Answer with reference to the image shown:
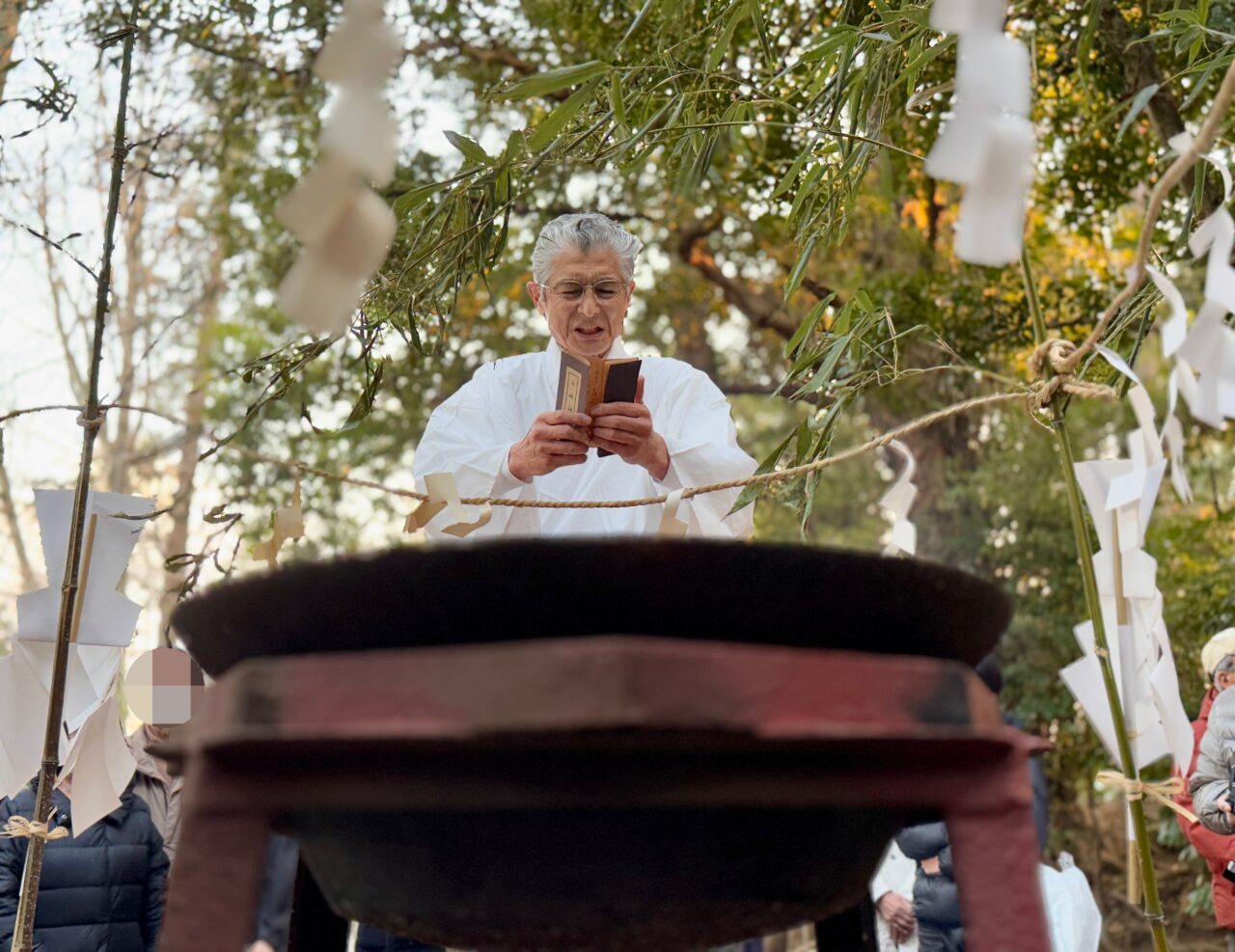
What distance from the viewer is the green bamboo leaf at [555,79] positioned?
1.64 metres

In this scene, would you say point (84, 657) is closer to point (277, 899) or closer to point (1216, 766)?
point (277, 899)

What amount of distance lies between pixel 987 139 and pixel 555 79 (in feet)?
2.85

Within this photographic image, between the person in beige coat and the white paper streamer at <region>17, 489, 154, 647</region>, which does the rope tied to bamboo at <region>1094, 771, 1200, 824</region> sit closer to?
the white paper streamer at <region>17, 489, 154, 647</region>

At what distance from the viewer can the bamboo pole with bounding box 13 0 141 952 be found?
1.95 m

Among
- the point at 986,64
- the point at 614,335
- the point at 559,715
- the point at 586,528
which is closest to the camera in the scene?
the point at 559,715

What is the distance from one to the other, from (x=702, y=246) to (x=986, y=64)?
24.1 feet

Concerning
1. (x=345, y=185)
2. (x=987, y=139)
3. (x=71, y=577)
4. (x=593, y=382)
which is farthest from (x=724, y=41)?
(x=71, y=577)

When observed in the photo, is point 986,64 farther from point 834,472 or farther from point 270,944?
point 834,472

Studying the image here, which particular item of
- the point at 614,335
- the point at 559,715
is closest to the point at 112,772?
the point at 614,335

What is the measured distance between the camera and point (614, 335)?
8.43ft

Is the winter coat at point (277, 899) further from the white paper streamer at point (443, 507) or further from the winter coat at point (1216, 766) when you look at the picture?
the winter coat at point (1216, 766)

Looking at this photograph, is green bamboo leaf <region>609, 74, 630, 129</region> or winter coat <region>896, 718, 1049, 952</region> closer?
green bamboo leaf <region>609, 74, 630, 129</region>

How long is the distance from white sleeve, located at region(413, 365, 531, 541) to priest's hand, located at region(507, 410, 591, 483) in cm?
6

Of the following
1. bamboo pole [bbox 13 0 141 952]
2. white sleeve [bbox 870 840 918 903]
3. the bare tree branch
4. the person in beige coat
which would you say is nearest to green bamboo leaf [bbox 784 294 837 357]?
bamboo pole [bbox 13 0 141 952]
